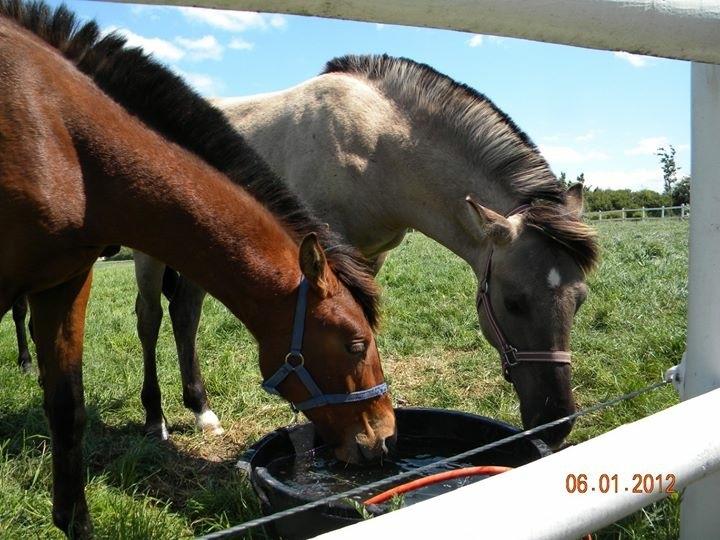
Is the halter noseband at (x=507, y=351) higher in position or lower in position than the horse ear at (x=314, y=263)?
lower

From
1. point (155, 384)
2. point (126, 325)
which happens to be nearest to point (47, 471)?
point (155, 384)

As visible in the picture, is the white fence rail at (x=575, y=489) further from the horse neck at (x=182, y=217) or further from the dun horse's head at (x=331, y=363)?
the horse neck at (x=182, y=217)

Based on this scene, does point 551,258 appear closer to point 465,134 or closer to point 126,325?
point 465,134

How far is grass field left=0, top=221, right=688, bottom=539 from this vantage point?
296 cm

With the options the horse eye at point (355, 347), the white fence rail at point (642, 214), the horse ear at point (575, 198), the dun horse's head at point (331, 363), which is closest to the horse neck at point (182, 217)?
the dun horse's head at point (331, 363)

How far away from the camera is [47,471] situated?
3322 mm

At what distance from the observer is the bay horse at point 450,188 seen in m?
3.33

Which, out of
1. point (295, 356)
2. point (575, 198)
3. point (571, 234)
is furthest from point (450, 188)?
point (295, 356)

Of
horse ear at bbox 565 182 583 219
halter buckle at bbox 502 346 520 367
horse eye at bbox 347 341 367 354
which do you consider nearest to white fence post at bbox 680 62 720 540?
horse eye at bbox 347 341 367 354

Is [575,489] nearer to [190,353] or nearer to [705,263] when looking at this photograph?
[705,263]

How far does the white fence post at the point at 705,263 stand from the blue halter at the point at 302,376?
1.31 meters

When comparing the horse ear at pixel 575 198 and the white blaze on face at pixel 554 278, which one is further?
the horse ear at pixel 575 198

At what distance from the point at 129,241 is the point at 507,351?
2.05 m
